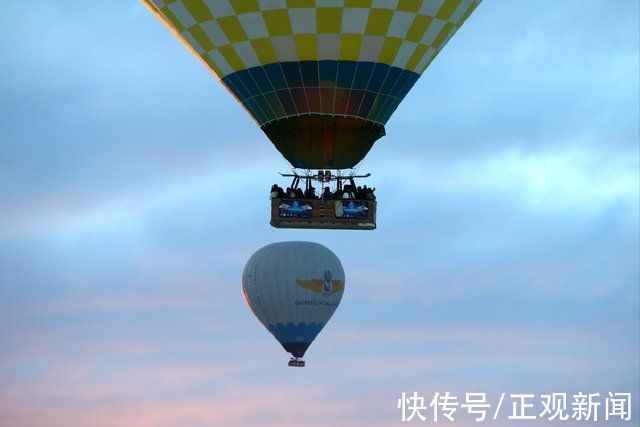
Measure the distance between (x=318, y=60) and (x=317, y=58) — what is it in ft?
0.12

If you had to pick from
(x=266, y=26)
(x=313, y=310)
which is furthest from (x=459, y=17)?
(x=313, y=310)

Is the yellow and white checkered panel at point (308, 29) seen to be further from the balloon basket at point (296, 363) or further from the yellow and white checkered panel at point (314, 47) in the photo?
the balloon basket at point (296, 363)

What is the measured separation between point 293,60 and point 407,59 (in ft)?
6.00

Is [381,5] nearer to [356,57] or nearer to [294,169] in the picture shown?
[356,57]

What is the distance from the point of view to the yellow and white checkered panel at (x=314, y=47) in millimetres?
31781

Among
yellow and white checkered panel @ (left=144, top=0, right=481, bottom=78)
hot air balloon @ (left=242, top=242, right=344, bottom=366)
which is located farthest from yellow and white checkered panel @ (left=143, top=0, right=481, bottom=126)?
hot air balloon @ (left=242, top=242, right=344, bottom=366)

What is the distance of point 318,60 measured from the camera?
31969 mm

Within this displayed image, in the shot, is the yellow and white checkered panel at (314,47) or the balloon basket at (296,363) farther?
the balloon basket at (296,363)

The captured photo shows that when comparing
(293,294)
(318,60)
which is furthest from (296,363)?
(318,60)

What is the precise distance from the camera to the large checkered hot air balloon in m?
31.8

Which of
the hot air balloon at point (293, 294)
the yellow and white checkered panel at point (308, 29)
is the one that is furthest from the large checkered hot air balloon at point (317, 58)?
the hot air balloon at point (293, 294)

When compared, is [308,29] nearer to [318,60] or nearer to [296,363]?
[318,60]

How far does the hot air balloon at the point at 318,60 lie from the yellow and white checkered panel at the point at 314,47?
15 millimetres

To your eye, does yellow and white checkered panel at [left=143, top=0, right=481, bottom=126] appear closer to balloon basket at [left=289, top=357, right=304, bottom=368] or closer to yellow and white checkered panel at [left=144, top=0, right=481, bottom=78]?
yellow and white checkered panel at [left=144, top=0, right=481, bottom=78]
